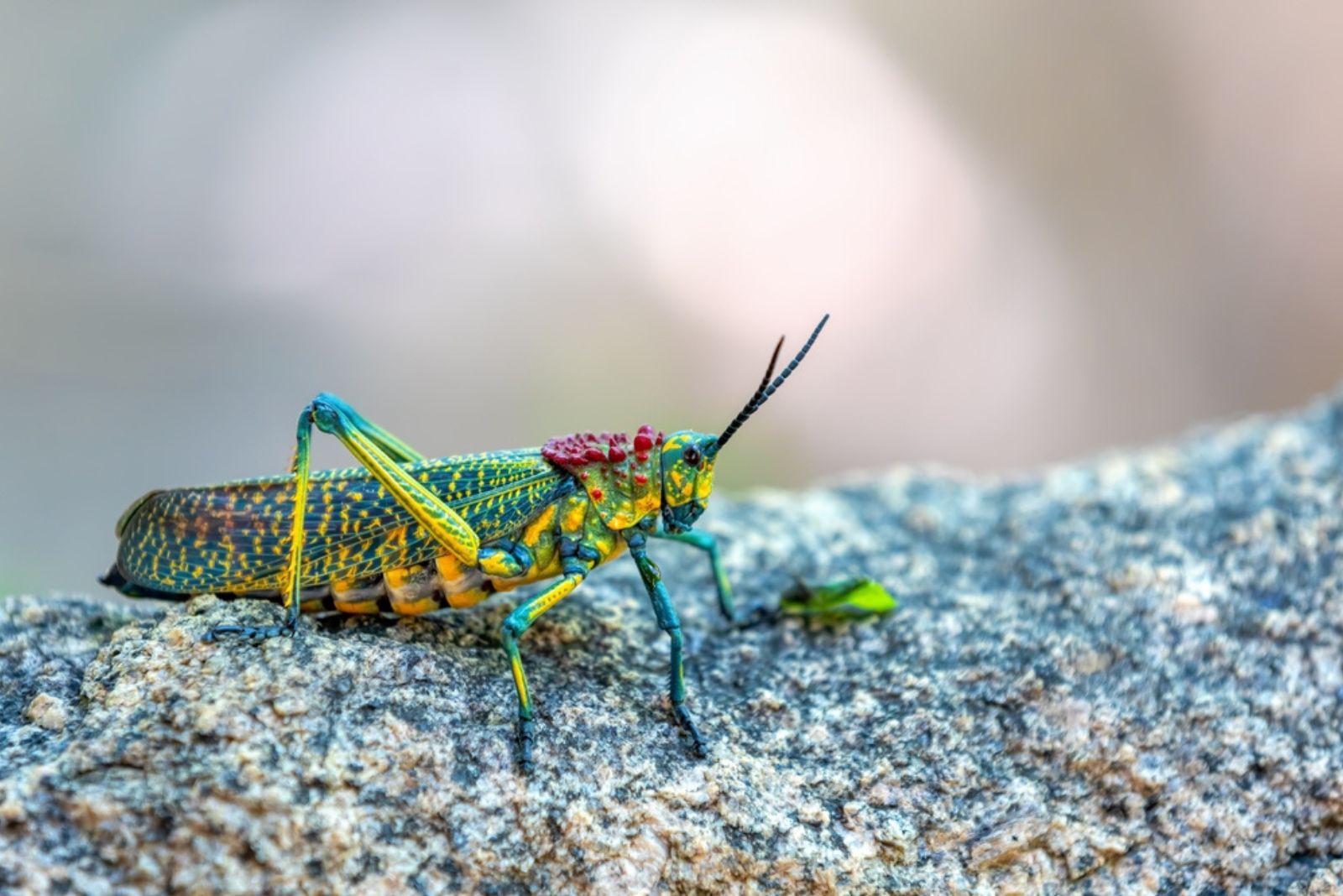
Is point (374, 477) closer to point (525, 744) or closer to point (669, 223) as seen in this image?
point (525, 744)

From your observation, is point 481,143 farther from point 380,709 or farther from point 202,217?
point 380,709

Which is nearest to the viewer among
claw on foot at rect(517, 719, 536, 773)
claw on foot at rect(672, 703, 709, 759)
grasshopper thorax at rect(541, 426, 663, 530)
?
claw on foot at rect(517, 719, 536, 773)

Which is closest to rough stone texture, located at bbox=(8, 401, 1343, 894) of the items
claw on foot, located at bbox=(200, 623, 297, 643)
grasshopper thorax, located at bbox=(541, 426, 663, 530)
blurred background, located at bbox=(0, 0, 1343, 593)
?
claw on foot, located at bbox=(200, 623, 297, 643)

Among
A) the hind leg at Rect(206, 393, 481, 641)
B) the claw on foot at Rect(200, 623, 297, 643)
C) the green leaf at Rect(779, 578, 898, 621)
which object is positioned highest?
A: the hind leg at Rect(206, 393, 481, 641)

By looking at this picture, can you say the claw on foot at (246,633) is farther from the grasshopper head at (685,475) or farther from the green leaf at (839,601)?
the green leaf at (839,601)

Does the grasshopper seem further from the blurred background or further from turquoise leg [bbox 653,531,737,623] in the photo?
the blurred background

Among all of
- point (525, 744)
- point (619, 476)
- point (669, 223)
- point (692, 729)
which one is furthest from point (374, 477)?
point (669, 223)
